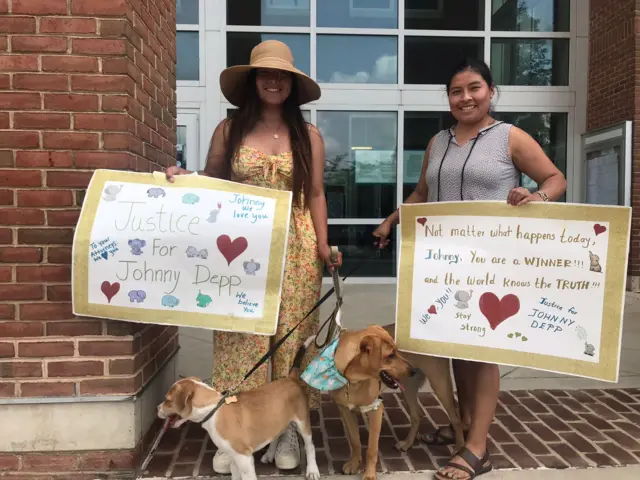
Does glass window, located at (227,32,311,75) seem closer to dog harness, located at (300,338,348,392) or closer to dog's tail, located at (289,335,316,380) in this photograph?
dog's tail, located at (289,335,316,380)

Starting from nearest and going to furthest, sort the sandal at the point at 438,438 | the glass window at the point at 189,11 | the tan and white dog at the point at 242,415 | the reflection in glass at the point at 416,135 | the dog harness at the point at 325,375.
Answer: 1. the tan and white dog at the point at 242,415
2. the dog harness at the point at 325,375
3. the sandal at the point at 438,438
4. the glass window at the point at 189,11
5. the reflection in glass at the point at 416,135

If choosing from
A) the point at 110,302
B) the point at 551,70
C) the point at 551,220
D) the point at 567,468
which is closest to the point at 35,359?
the point at 110,302

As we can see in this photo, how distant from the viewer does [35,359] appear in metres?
2.69

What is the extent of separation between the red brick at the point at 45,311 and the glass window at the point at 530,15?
28.4 ft

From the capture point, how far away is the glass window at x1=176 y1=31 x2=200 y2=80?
8531mm

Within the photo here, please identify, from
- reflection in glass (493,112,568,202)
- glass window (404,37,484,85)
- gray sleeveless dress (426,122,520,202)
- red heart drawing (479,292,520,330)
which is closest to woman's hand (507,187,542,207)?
gray sleeveless dress (426,122,520,202)

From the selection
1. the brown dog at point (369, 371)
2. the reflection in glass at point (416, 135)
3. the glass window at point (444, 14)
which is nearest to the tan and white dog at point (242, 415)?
the brown dog at point (369, 371)

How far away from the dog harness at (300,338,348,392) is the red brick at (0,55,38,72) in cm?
203

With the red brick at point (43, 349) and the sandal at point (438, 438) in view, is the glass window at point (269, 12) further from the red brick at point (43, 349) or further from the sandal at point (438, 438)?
the sandal at point (438, 438)

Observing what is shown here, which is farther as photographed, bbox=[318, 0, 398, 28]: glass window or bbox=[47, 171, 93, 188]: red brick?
bbox=[318, 0, 398, 28]: glass window

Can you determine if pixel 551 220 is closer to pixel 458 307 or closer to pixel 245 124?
pixel 458 307

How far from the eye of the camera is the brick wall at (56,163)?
2602 millimetres

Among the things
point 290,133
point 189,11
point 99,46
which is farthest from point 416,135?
point 99,46

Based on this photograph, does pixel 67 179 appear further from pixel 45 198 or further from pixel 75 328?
pixel 75 328
